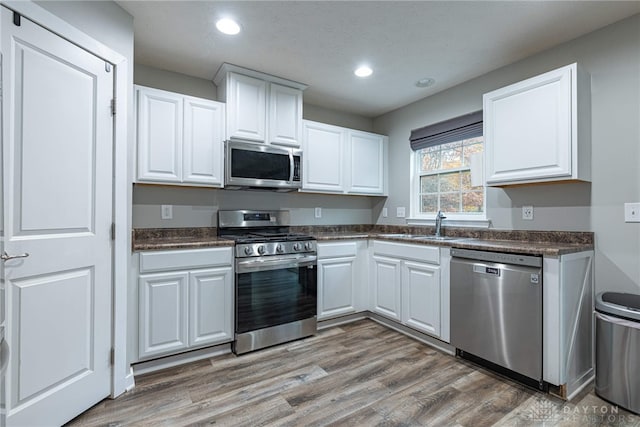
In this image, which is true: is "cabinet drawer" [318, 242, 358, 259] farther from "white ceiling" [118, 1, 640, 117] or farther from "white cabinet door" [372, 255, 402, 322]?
"white ceiling" [118, 1, 640, 117]

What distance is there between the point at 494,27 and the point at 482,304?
75.7 inches

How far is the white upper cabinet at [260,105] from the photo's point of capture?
8.96 ft

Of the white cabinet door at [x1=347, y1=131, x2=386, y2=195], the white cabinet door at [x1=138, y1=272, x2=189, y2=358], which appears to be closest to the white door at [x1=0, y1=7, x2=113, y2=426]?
the white cabinet door at [x1=138, y1=272, x2=189, y2=358]

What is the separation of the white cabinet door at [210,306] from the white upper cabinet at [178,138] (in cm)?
82

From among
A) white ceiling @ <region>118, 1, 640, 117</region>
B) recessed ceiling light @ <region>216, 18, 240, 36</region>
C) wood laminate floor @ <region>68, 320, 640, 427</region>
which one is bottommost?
wood laminate floor @ <region>68, 320, 640, 427</region>

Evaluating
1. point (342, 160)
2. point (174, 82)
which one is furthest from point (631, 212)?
point (174, 82)

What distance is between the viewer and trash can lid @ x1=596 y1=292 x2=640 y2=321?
1.73m

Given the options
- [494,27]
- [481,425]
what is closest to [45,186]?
[481,425]

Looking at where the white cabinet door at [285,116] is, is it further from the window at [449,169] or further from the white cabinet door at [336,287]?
the window at [449,169]

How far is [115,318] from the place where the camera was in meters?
1.88

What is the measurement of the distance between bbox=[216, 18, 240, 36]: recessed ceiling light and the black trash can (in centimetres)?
293

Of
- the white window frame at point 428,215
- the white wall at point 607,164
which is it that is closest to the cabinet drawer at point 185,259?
the white window frame at point 428,215

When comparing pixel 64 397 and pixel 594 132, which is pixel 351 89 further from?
pixel 64 397

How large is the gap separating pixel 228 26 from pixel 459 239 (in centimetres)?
249
